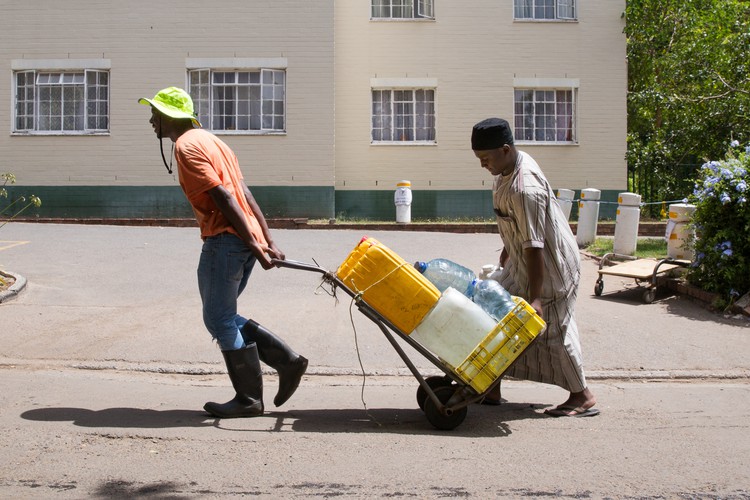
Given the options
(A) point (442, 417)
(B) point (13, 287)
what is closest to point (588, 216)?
(B) point (13, 287)

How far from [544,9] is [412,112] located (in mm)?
3819

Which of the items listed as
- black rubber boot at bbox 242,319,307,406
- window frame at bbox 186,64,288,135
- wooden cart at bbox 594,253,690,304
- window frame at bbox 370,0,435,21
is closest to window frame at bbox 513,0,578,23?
window frame at bbox 370,0,435,21

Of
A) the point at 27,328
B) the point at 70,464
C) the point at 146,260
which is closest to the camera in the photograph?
the point at 70,464

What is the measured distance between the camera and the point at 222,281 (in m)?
5.11

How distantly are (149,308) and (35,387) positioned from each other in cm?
281

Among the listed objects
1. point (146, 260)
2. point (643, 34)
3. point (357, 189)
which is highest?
point (643, 34)

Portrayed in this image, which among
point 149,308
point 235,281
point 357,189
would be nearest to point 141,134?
point 357,189

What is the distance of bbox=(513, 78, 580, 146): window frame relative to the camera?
19141mm

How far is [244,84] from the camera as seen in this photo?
18.6 m

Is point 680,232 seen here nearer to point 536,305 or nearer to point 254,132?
point 536,305

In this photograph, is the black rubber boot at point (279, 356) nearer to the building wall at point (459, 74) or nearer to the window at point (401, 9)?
the building wall at point (459, 74)

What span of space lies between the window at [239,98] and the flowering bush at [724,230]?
426 inches

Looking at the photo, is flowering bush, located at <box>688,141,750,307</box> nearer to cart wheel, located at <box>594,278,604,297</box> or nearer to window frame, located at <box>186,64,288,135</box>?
cart wheel, located at <box>594,278,604,297</box>

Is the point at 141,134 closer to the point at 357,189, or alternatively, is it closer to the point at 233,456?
the point at 357,189
